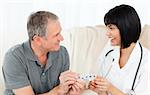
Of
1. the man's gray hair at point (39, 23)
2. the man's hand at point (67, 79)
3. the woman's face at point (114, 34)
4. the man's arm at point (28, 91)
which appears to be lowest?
the man's arm at point (28, 91)

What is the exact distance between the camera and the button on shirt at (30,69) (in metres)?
1.52

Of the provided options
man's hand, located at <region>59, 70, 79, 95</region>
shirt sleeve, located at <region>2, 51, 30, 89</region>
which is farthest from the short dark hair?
shirt sleeve, located at <region>2, 51, 30, 89</region>

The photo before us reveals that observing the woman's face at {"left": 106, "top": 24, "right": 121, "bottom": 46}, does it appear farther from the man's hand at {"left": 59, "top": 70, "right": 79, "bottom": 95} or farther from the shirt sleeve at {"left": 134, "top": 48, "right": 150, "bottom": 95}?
the man's hand at {"left": 59, "top": 70, "right": 79, "bottom": 95}

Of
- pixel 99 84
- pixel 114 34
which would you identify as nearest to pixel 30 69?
pixel 99 84

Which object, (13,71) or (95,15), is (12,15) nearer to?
(95,15)

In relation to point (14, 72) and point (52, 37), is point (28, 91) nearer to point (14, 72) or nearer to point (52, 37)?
point (14, 72)

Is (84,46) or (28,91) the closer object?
(28,91)

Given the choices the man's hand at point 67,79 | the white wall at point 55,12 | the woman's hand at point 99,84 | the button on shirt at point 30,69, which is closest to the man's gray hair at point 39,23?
the button on shirt at point 30,69

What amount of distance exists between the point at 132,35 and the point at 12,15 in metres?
0.95

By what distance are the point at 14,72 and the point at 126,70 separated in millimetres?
658

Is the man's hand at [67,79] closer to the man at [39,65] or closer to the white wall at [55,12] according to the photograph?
the man at [39,65]

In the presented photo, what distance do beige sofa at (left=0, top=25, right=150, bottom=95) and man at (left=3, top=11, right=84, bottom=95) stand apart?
18.1 inches

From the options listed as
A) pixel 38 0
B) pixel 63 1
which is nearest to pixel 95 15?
pixel 63 1

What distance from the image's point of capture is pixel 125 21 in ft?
5.53
